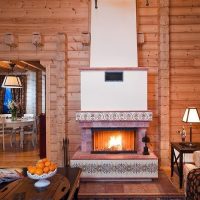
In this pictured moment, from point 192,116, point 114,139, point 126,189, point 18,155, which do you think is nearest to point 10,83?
point 18,155

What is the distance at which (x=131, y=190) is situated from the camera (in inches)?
165

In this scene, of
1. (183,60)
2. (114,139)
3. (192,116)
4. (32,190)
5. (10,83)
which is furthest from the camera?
(10,83)

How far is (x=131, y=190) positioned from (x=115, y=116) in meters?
1.23

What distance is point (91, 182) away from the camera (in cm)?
460

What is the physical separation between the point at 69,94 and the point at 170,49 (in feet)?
6.73

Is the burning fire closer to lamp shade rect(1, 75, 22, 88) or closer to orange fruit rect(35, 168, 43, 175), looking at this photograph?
orange fruit rect(35, 168, 43, 175)

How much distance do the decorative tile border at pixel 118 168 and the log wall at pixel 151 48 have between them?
3.30 ft

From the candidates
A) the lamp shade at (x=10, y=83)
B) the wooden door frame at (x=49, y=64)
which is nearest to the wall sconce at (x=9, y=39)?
the wooden door frame at (x=49, y=64)

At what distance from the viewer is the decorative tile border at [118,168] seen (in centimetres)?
459

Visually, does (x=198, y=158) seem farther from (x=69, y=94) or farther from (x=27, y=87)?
(x=27, y=87)

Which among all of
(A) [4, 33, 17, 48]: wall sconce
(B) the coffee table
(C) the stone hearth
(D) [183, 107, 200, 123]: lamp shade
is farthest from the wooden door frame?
(B) the coffee table

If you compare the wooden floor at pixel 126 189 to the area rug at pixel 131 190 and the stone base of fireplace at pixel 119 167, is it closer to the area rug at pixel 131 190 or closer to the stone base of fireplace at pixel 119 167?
the area rug at pixel 131 190

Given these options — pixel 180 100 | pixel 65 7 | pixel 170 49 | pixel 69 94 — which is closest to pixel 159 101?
pixel 180 100

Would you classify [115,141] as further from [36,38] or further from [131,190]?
[36,38]
